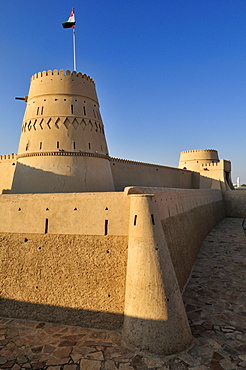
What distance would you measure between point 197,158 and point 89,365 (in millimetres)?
25848

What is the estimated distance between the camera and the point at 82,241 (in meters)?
7.08

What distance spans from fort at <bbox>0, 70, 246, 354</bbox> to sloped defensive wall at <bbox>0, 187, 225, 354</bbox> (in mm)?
24

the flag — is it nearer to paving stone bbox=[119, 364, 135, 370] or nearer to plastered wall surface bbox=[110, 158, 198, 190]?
plastered wall surface bbox=[110, 158, 198, 190]

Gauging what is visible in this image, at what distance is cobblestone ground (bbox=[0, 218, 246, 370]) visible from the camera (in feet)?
17.5

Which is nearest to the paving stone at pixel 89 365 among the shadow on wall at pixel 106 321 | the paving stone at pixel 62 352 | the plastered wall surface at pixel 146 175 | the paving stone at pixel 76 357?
the paving stone at pixel 76 357

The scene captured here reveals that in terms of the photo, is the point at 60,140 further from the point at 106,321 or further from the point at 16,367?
the point at 16,367

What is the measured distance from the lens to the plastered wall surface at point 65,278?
6.62m

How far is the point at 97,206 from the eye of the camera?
716 centimetres

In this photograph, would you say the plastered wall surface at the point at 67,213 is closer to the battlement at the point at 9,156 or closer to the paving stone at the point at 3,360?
A: the paving stone at the point at 3,360

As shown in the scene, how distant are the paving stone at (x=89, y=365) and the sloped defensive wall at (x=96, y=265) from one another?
2.83ft

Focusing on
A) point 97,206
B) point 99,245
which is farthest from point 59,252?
point 97,206

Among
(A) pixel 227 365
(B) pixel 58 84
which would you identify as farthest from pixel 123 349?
(B) pixel 58 84

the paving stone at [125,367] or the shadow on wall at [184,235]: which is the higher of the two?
the shadow on wall at [184,235]

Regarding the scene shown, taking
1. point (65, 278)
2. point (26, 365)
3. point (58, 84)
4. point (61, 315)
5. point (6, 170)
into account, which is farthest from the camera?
point (6, 170)
